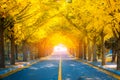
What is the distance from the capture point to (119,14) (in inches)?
1025

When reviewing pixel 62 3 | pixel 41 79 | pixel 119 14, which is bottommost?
pixel 41 79

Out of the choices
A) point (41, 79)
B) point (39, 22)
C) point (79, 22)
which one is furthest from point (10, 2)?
point (79, 22)

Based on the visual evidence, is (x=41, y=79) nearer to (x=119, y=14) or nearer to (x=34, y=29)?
(x=119, y=14)

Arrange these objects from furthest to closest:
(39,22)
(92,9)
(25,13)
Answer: (39,22), (25,13), (92,9)

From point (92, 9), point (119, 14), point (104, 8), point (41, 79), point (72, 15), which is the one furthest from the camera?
point (72, 15)

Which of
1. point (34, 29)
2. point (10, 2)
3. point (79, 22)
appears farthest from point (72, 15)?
point (10, 2)

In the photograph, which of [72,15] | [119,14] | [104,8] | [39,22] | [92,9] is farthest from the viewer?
[72,15]

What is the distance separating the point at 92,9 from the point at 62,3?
24.3 metres

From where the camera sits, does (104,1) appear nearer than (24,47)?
Yes

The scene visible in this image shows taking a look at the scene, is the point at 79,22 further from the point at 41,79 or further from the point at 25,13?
the point at 41,79

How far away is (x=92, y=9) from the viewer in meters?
30.6

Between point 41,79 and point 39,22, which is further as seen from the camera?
point 39,22

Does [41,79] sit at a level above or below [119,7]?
below

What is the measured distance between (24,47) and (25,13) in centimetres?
2183
